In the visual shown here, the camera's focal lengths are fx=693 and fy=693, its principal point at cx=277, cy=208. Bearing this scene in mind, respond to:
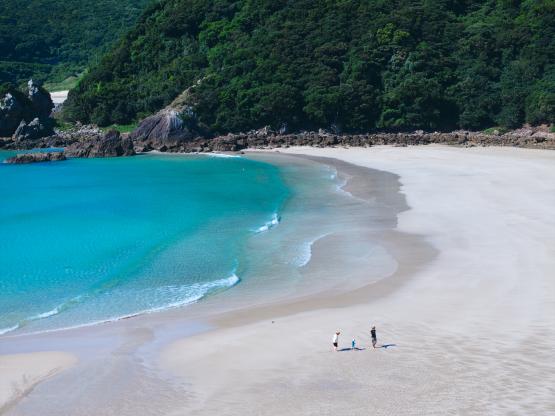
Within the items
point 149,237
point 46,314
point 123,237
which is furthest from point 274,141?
point 46,314

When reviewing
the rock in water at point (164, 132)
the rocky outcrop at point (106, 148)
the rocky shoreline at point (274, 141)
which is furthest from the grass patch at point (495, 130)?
the rocky outcrop at point (106, 148)

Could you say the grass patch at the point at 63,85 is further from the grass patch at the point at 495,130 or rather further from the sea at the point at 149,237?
the grass patch at the point at 495,130

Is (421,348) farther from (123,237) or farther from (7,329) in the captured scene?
(123,237)

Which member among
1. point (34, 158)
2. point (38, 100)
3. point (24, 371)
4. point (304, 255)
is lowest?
point (24, 371)

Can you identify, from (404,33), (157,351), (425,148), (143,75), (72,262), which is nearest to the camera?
(157,351)

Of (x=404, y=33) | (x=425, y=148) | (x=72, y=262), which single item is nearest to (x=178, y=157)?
(x=425, y=148)

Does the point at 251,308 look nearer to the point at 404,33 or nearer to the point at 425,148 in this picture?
the point at 425,148
